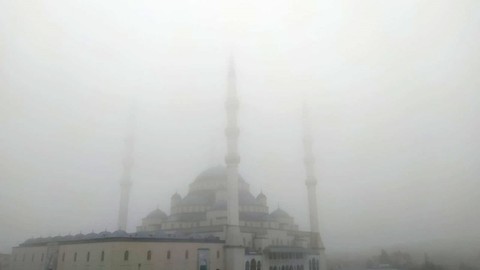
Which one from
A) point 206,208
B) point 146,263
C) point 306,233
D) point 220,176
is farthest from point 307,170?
point 146,263

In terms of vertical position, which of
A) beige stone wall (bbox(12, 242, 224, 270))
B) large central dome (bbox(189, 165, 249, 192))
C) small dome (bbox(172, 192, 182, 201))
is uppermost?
large central dome (bbox(189, 165, 249, 192))

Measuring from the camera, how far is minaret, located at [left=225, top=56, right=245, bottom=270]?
2933 centimetres

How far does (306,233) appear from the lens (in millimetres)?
39250

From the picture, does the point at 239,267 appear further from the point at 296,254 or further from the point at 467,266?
the point at 467,266

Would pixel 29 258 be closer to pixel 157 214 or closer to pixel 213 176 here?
pixel 157 214

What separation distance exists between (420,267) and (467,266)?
22.2 feet

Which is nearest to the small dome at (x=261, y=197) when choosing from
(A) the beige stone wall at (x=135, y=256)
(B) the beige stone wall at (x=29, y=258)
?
(A) the beige stone wall at (x=135, y=256)

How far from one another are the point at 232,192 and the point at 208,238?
4166 mm

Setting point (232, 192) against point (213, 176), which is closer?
point (232, 192)

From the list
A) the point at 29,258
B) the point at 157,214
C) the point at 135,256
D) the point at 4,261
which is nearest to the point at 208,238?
the point at 135,256

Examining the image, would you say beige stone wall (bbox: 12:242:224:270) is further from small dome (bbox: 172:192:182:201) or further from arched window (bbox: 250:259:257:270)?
small dome (bbox: 172:192:182:201)

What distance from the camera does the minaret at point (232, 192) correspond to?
29.3 metres

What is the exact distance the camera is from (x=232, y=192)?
98.9ft

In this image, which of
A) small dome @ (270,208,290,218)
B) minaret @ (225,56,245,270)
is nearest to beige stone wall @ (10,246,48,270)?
minaret @ (225,56,245,270)
